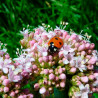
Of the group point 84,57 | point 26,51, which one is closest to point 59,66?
point 84,57

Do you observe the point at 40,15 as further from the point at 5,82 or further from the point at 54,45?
the point at 5,82

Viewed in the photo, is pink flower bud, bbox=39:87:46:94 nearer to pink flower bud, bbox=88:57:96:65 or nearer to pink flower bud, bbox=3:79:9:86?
pink flower bud, bbox=3:79:9:86

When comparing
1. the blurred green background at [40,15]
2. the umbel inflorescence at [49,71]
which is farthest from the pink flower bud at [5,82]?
the blurred green background at [40,15]

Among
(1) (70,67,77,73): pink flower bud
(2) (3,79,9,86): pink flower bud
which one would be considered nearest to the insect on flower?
(1) (70,67,77,73): pink flower bud

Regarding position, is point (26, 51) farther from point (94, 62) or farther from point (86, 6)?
point (86, 6)

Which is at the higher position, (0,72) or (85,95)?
(0,72)

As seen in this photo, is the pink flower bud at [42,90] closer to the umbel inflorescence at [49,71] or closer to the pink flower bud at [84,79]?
the umbel inflorescence at [49,71]
